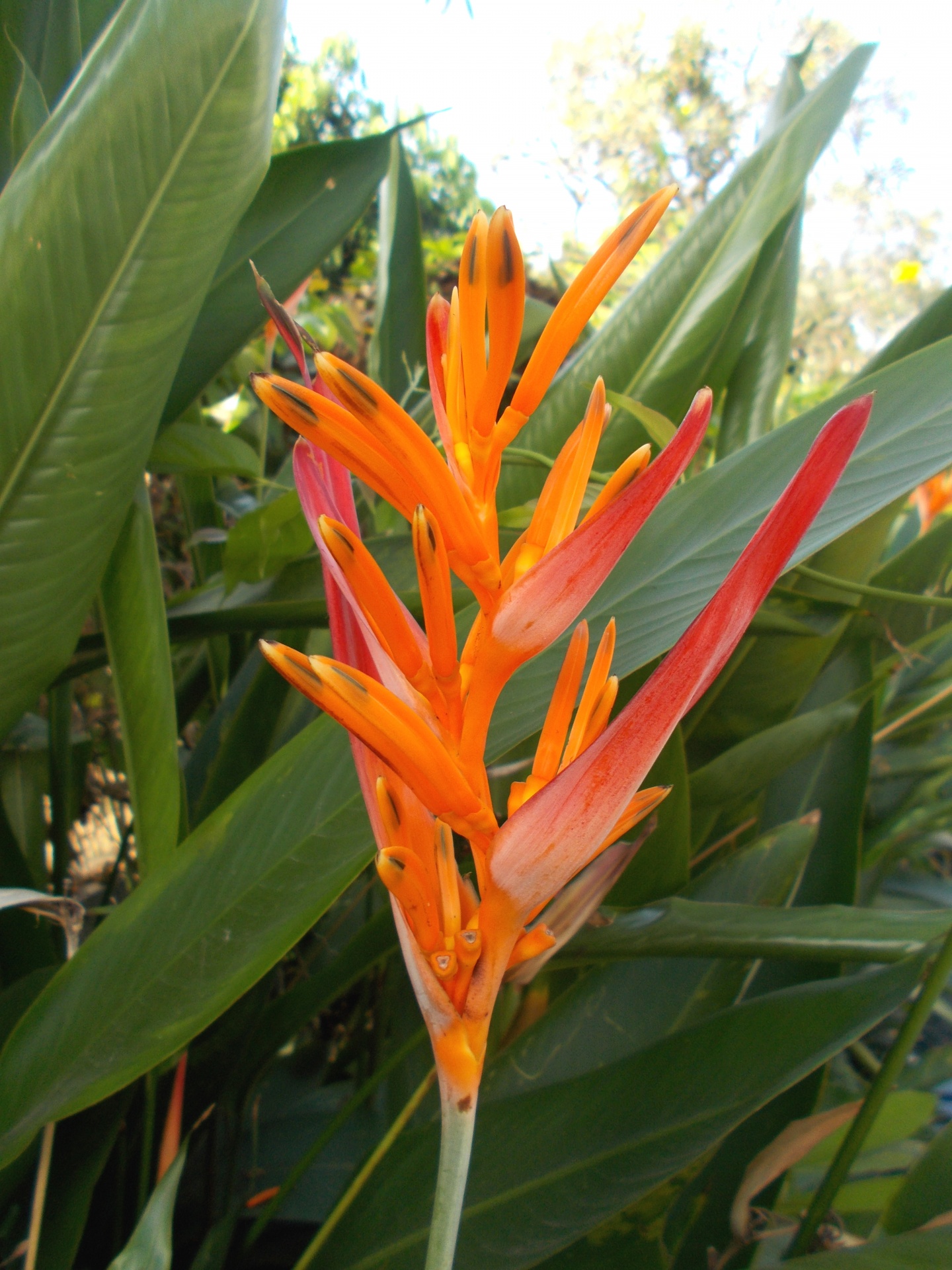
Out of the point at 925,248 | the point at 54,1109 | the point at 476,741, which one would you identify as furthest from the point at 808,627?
the point at 925,248

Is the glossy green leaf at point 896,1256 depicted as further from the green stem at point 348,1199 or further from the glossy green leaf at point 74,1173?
the glossy green leaf at point 74,1173

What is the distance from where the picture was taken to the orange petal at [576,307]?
202 mm

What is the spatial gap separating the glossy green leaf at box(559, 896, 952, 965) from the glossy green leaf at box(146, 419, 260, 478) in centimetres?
31

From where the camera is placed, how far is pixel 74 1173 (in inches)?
13.7

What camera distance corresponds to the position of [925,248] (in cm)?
841

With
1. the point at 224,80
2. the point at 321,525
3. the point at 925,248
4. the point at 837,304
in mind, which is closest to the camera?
the point at 321,525

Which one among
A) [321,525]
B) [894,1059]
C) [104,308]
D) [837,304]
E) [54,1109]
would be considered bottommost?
[894,1059]

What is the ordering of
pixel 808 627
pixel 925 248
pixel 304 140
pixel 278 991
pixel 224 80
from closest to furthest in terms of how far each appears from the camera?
pixel 224 80 → pixel 808 627 → pixel 278 991 → pixel 304 140 → pixel 925 248

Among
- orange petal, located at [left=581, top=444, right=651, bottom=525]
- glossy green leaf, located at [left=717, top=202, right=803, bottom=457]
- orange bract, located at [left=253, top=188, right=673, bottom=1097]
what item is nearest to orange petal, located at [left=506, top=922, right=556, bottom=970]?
orange bract, located at [left=253, top=188, right=673, bottom=1097]

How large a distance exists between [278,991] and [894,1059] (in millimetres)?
427

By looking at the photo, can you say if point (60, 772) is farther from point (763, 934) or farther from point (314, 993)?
point (763, 934)

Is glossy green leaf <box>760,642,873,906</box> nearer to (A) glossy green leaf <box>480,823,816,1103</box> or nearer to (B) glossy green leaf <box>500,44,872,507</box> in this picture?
(A) glossy green leaf <box>480,823,816,1103</box>

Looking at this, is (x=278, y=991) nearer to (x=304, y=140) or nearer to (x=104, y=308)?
(x=104, y=308)

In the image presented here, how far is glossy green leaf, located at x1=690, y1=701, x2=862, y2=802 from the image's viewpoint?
1.27 ft
